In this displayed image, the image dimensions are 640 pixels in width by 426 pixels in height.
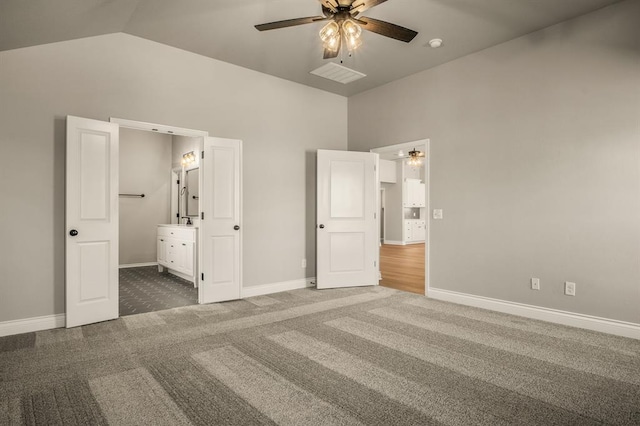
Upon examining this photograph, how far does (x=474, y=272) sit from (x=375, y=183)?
2036 millimetres

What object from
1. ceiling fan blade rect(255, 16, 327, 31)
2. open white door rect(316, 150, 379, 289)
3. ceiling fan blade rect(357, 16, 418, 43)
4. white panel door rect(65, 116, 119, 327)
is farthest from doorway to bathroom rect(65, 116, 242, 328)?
ceiling fan blade rect(357, 16, 418, 43)

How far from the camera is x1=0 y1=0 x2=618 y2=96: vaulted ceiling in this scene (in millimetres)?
3059

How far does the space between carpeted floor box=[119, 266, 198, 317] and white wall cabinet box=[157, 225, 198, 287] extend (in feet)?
0.59

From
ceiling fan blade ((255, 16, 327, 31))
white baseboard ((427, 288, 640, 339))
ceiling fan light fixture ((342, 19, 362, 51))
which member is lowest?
white baseboard ((427, 288, 640, 339))

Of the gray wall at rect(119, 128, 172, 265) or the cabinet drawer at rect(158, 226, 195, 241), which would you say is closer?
the cabinet drawer at rect(158, 226, 195, 241)

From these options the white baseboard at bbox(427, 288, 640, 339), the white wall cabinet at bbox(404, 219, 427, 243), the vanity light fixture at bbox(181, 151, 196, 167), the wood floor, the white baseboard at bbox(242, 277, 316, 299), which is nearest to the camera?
the white baseboard at bbox(427, 288, 640, 339)

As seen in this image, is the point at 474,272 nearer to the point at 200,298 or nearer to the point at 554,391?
the point at 554,391

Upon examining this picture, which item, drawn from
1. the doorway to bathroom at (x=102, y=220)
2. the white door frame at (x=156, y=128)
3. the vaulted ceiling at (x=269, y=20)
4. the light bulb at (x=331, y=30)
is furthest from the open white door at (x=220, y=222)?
the light bulb at (x=331, y=30)

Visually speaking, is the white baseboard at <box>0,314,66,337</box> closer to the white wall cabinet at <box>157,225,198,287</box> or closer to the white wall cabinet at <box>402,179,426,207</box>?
the white wall cabinet at <box>157,225,198,287</box>

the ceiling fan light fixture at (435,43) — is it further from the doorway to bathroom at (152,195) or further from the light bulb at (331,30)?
the doorway to bathroom at (152,195)

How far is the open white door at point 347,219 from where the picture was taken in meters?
5.29

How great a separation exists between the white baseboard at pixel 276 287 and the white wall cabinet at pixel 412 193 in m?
7.11

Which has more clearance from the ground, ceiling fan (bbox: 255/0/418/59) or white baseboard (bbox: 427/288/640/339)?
ceiling fan (bbox: 255/0/418/59)

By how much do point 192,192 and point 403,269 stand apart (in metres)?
4.55
